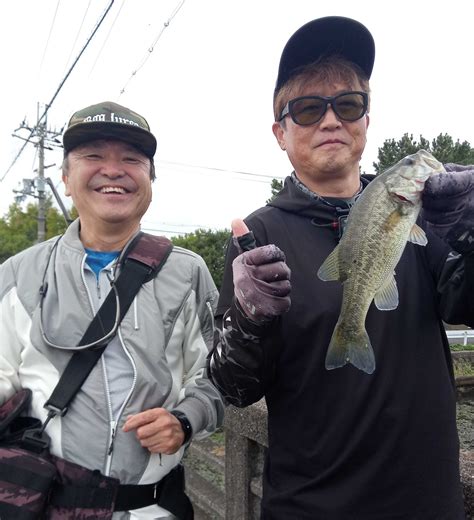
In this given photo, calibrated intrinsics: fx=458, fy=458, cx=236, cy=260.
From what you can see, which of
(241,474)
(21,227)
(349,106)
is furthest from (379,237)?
(21,227)

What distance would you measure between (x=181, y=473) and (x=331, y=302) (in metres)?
1.18

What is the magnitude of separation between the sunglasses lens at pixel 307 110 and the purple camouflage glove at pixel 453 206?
55cm

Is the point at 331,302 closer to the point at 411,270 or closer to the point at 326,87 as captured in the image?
the point at 411,270

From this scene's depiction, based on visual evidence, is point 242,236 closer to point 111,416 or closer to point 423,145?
point 111,416

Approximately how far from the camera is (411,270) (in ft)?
6.14

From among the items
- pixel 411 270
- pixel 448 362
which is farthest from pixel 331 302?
pixel 448 362

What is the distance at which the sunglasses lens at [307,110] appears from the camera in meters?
1.96

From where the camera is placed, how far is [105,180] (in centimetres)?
232

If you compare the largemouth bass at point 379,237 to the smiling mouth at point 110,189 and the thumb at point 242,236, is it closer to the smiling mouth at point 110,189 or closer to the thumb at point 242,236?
the thumb at point 242,236

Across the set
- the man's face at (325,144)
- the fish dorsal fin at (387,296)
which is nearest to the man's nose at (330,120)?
the man's face at (325,144)

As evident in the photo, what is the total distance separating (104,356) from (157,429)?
404mm

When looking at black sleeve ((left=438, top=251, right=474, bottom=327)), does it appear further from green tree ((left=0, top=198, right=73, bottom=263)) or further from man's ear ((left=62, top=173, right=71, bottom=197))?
green tree ((left=0, top=198, right=73, bottom=263))

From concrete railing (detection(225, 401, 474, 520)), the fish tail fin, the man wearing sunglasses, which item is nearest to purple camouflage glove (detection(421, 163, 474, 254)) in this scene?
the man wearing sunglasses

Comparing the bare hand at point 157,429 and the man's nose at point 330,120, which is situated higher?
the man's nose at point 330,120
